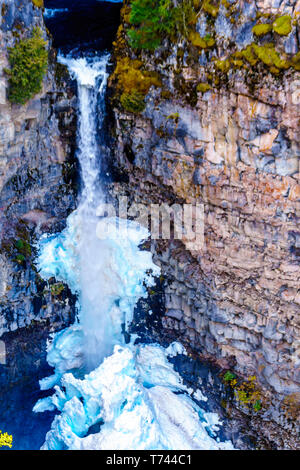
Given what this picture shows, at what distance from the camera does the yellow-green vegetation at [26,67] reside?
49.9 feet

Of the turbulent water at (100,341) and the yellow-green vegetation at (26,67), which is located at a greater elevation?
the yellow-green vegetation at (26,67)

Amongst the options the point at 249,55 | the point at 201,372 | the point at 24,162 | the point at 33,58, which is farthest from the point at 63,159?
the point at 201,372

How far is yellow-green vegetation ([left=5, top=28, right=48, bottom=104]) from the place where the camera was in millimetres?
15219

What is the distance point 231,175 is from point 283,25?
4.40m

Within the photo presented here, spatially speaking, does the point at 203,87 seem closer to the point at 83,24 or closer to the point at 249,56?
the point at 249,56

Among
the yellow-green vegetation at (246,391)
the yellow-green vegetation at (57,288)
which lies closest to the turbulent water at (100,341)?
the yellow-green vegetation at (57,288)

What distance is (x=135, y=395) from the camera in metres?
16.7

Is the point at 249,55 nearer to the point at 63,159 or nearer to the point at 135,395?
the point at 63,159

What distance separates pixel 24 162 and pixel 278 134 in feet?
28.8

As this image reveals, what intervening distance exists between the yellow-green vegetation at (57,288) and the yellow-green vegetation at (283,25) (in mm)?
A: 11808

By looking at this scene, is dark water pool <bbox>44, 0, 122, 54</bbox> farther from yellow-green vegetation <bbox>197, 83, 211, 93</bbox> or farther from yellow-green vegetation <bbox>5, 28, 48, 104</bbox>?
yellow-green vegetation <bbox>197, 83, 211, 93</bbox>

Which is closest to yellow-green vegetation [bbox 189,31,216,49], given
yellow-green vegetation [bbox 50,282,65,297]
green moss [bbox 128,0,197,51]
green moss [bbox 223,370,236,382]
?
green moss [bbox 128,0,197,51]

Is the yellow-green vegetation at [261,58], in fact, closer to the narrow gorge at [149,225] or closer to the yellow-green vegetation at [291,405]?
the narrow gorge at [149,225]

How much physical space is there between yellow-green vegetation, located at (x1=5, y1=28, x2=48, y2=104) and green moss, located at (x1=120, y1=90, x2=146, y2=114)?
2.91m
